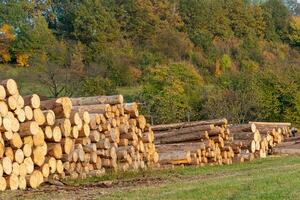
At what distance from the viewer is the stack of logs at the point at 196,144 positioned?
21.7 m

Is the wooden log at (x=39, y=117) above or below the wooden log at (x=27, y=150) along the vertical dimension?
above

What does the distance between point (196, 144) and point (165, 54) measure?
53.1 metres

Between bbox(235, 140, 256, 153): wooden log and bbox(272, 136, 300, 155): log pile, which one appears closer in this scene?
bbox(235, 140, 256, 153): wooden log

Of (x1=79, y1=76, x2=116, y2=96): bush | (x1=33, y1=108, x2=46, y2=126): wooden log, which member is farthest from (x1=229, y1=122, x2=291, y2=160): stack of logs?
(x1=79, y1=76, x2=116, y2=96): bush

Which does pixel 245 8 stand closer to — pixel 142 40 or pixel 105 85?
pixel 142 40

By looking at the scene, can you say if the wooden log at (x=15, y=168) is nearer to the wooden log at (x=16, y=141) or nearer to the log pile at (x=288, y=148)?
the wooden log at (x=16, y=141)

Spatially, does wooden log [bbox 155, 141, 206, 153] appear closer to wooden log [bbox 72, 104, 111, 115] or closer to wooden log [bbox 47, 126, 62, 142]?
wooden log [bbox 72, 104, 111, 115]

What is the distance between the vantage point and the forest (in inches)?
1891

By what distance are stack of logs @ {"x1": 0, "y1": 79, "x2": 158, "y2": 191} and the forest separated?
23.5 metres

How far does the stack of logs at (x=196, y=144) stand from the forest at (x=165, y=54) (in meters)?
18.9

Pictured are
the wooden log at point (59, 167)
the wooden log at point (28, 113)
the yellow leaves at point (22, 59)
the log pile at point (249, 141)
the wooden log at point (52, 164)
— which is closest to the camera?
the wooden log at point (28, 113)

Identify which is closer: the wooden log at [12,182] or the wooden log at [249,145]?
the wooden log at [12,182]

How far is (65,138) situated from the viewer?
656 inches

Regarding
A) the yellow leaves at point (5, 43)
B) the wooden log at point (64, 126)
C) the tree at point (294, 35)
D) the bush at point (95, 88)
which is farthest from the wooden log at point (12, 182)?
the tree at point (294, 35)
